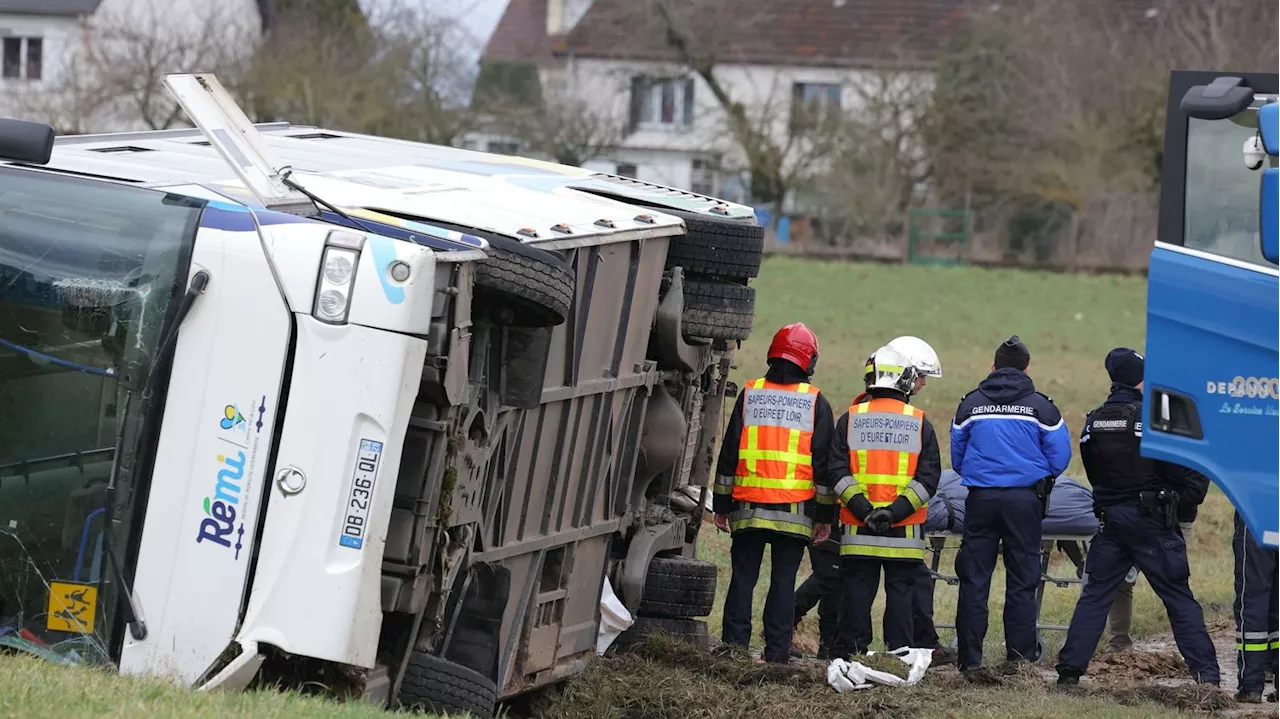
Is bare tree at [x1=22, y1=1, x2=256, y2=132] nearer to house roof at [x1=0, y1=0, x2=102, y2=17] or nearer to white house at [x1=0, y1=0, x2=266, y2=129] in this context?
white house at [x1=0, y1=0, x2=266, y2=129]

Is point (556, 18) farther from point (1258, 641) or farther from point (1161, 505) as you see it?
point (1258, 641)

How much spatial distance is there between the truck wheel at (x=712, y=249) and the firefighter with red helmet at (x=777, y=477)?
0.58 metres

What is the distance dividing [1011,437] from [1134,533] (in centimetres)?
74

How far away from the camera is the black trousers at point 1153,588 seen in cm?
884

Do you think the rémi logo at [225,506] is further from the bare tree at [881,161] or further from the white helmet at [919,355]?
the bare tree at [881,161]

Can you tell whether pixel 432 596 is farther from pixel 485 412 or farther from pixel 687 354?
pixel 687 354

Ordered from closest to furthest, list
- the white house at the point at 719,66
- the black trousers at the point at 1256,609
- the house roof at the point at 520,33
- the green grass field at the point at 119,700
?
the green grass field at the point at 119,700
the black trousers at the point at 1256,609
the white house at the point at 719,66
the house roof at the point at 520,33

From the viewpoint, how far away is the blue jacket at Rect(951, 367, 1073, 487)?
9078 millimetres

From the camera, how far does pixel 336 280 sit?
5711 millimetres

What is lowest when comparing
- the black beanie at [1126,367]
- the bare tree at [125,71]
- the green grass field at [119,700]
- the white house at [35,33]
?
the green grass field at [119,700]

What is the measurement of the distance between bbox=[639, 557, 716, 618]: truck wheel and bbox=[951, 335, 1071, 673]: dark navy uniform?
1.37 m

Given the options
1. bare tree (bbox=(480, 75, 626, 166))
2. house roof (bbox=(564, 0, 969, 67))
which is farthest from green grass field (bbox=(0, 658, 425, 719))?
house roof (bbox=(564, 0, 969, 67))

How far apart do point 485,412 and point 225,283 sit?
1.14 meters

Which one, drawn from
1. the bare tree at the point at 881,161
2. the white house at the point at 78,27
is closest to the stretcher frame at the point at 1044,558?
the bare tree at the point at 881,161
